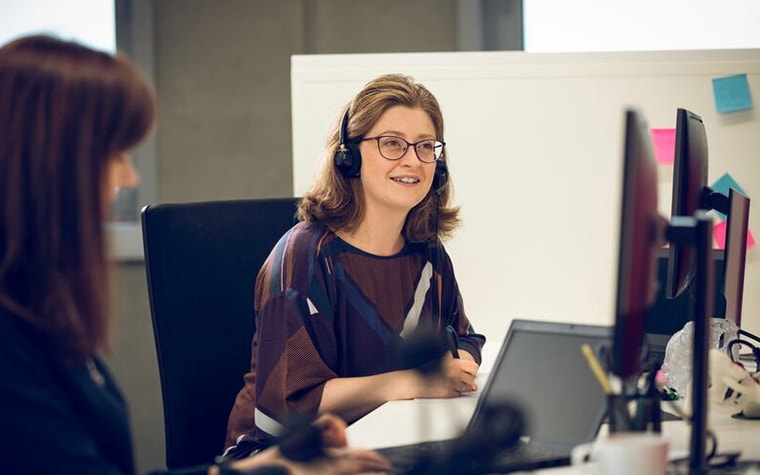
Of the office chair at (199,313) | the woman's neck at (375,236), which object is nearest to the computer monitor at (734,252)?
the woman's neck at (375,236)

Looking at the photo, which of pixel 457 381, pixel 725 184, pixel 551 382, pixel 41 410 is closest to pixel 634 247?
pixel 551 382

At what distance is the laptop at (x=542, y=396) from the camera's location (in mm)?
1090

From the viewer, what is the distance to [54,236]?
790mm

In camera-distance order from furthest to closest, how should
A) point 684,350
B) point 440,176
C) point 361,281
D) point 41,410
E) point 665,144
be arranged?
point 665,144
point 440,176
point 361,281
point 684,350
point 41,410

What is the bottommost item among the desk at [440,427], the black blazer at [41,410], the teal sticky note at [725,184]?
the desk at [440,427]

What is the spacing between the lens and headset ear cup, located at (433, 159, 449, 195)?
5.86 ft

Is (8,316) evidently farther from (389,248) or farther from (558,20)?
(558,20)

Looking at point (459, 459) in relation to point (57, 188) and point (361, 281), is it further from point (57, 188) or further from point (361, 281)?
point (361, 281)

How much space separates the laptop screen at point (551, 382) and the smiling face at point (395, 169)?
0.52 metres

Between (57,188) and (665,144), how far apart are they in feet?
5.87

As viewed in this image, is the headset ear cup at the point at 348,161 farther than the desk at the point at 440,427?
Yes

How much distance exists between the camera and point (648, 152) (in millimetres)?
846

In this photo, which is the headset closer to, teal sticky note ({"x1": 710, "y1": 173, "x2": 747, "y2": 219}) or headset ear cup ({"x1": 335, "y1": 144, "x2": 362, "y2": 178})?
headset ear cup ({"x1": 335, "y1": 144, "x2": 362, "y2": 178})

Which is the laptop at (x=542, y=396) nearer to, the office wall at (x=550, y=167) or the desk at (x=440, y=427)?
the desk at (x=440, y=427)
